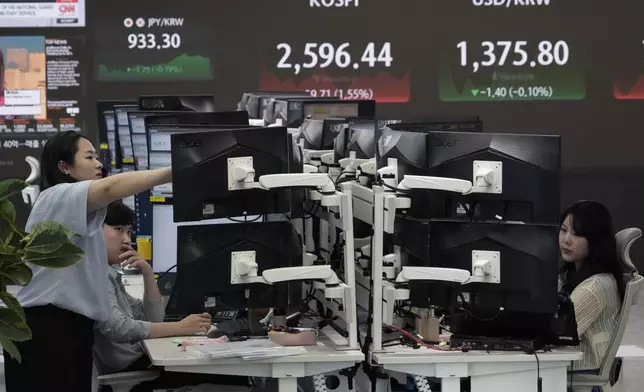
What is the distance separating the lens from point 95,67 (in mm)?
8812

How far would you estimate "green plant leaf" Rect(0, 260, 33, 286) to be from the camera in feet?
4.06

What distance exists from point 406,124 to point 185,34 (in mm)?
4949

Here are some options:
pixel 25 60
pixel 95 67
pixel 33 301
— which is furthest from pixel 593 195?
pixel 33 301

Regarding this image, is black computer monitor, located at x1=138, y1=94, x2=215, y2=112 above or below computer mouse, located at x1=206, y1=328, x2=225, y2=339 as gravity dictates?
above

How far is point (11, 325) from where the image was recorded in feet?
3.98

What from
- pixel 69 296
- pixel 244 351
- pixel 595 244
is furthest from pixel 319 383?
pixel 595 244

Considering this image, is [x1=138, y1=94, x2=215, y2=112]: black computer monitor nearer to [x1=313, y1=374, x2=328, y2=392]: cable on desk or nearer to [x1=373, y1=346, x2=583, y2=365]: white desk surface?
[x1=313, y1=374, x2=328, y2=392]: cable on desk

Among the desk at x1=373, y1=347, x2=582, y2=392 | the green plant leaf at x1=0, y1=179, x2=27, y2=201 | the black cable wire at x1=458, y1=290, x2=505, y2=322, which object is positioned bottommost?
the desk at x1=373, y1=347, x2=582, y2=392

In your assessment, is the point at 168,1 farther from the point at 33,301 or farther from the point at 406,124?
the point at 33,301

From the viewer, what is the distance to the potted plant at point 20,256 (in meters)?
1.21

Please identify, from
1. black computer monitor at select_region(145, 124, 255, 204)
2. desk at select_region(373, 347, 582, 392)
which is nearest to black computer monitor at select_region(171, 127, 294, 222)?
A: desk at select_region(373, 347, 582, 392)

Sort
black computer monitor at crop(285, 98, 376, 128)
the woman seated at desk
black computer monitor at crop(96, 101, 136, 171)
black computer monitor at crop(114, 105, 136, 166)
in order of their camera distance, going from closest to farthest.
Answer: the woman seated at desk < black computer monitor at crop(114, 105, 136, 166) < black computer monitor at crop(285, 98, 376, 128) < black computer monitor at crop(96, 101, 136, 171)

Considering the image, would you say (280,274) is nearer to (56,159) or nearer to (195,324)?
(195,324)

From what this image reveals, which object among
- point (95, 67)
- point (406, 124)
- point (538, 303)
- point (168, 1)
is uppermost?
point (168, 1)
